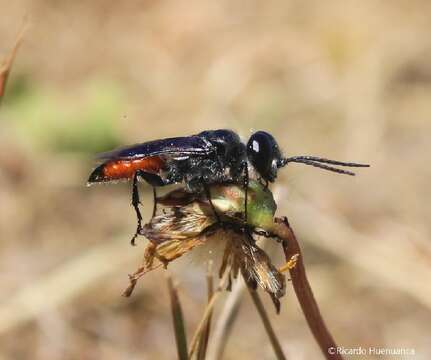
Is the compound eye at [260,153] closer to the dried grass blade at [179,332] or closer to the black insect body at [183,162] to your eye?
the black insect body at [183,162]

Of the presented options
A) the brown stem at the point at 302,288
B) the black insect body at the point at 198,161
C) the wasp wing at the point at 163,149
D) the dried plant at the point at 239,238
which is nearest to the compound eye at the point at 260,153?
the black insect body at the point at 198,161

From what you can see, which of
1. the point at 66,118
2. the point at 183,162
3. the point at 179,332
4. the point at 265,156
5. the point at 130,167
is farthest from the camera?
the point at 66,118

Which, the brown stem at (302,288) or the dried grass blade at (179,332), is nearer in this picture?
the brown stem at (302,288)

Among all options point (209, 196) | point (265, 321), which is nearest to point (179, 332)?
point (265, 321)

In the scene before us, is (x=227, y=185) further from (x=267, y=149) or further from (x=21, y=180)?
(x=21, y=180)

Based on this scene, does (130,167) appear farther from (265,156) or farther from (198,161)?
(265,156)

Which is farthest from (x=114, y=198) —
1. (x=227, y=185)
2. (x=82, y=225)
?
(x=227, y=185)

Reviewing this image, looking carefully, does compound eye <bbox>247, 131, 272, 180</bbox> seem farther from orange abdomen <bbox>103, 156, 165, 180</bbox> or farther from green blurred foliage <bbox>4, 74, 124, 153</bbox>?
green blurred foliage <bbox>4, 74, 124, 153</bbox>
